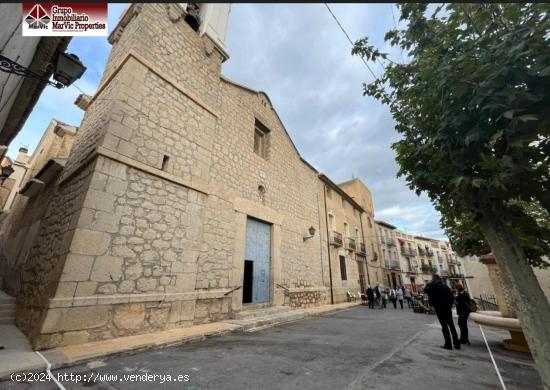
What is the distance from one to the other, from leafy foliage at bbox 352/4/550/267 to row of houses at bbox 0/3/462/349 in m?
4.87

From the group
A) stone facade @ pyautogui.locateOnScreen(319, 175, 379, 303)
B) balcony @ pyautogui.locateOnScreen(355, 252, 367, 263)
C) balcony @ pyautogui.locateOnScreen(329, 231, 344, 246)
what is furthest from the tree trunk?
balcony @ pyautogui.locateOnScreen(355, 252, 367, 263)

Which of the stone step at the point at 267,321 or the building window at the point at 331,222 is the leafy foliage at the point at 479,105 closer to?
the stone step at the point at 267,321

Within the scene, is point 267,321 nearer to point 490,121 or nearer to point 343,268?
point 490,121

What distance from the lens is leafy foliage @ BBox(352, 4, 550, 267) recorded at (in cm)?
208

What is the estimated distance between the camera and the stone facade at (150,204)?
168 inches

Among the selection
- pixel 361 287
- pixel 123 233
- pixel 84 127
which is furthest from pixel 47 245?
pixel 361 287

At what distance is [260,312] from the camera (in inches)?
291

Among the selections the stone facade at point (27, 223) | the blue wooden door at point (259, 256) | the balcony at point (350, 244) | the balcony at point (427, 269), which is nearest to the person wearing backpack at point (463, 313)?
the blue wooden door at point (259, 256)

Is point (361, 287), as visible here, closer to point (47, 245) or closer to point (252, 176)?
point (252, 176)

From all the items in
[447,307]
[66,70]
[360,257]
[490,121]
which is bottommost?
[447,307]

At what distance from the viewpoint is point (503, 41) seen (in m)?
2.20

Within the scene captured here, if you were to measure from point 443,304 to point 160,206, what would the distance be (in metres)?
6.16

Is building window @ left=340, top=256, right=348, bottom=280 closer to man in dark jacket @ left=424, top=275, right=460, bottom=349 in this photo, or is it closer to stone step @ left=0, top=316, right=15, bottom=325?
man in dark jacket @ left=424, top=275, right=460, bottom=349

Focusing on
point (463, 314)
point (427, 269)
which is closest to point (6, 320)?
point (463, 314)
